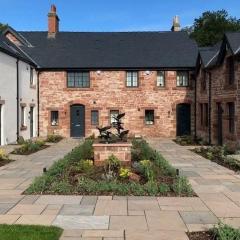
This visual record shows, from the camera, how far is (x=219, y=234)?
633 cm

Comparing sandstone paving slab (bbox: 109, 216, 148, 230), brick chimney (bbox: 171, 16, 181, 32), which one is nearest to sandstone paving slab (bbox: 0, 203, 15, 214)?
sandstone paving slab (bbox: 109, 216, 148, 230)

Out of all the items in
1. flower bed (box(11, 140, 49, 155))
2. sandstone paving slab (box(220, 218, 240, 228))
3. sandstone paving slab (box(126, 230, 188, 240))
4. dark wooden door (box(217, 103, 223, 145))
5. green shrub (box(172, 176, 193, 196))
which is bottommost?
sandstone paving slab (box(126, 230, 188, 240))

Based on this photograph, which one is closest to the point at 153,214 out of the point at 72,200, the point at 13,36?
the point at 72,200

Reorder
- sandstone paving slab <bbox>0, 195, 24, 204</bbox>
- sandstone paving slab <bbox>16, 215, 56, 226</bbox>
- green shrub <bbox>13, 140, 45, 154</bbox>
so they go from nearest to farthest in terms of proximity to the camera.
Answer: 1. sandstone paving slab <bbox>16, 215, 56, 226</bbox>
2. sandstone paving slab <bbox>0, 195, 24, 204</bbox>
3. green shrub <bbox>13, 140, 45, 154</bbox>

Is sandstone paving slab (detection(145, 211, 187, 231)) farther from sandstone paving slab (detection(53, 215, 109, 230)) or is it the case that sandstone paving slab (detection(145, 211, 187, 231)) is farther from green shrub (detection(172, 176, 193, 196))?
green shrub (detection(172, 176, 193, 196))

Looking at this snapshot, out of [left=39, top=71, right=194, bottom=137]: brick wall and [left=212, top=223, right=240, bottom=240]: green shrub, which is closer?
[left=212, top=223, right=240, bottom=240]: green shrub

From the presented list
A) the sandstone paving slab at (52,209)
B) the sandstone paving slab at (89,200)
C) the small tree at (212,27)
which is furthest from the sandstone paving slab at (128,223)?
the small tree at (212,27)

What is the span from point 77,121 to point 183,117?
7.65 meters

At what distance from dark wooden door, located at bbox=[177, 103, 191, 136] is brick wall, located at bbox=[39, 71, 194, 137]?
0.37 m

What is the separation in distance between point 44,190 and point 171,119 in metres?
22.0

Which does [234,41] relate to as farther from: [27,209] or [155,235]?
[155,235]

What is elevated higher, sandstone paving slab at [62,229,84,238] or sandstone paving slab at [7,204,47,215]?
sandstone paving slab at [7,204,47,215]

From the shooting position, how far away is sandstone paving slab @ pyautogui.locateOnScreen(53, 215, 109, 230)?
7.52m

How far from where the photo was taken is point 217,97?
81.8ft
